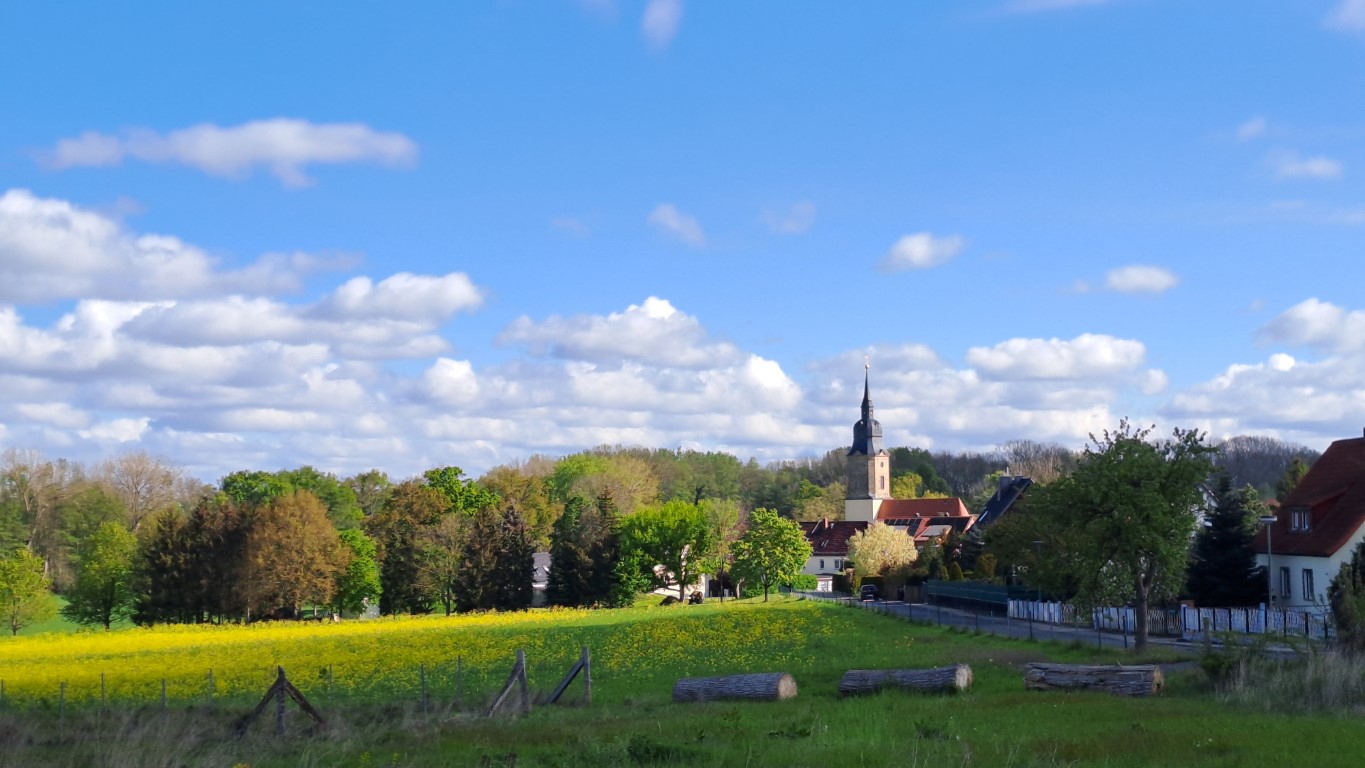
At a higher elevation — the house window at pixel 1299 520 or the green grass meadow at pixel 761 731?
the house window at pixel 1299 520

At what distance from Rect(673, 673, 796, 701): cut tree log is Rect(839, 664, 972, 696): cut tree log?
1.36 metres

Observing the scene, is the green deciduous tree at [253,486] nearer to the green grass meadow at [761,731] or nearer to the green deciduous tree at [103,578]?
the green deciduous tree at [103,578]

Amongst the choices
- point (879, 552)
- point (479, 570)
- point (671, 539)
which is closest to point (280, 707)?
point (479, 570)

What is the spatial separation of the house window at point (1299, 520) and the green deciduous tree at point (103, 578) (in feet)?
242

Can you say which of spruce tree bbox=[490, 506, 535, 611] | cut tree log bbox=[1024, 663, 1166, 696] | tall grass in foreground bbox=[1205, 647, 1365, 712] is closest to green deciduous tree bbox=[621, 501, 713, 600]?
spruce tree bbox=[490, 506, 535, 611]

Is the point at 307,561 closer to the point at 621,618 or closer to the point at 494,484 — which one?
the point at 621,618

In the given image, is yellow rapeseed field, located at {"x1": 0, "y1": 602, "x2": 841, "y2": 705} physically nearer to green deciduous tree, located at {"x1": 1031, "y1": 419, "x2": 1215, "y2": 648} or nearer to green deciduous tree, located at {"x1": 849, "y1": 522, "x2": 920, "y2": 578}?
green deciduous tree, located at {"x1": 1031, "y1": 419, "x2": 1215, "y2": 648}

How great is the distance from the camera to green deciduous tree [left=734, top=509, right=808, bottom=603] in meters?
93.6

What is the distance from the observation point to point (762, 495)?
188 meters

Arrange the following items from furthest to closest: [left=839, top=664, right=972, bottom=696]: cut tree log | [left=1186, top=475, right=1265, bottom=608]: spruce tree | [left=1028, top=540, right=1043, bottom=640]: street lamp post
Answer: [left=1186, top=475, right=1265, bottom=608]: spruce tree → [left=1028, top=540, right=1043, bottom=640]: street lamp post → [left=839, top=664, right=972, bottom=696]: cut tree log

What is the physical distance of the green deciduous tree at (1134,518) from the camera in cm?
3616

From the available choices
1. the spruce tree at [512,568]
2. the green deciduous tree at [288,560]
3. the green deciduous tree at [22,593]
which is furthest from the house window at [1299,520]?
the green deciduous tree at [22,593]

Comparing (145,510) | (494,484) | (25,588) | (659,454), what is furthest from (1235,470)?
(25,588)

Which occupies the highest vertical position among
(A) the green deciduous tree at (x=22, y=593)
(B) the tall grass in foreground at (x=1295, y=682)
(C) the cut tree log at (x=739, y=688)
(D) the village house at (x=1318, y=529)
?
(D) the village house at (x=1318, y=529)
